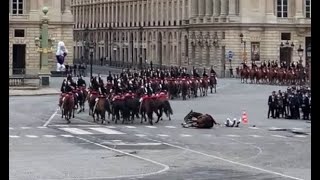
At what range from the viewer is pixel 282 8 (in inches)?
3767

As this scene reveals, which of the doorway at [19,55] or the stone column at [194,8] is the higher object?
the stone column at [194,8]

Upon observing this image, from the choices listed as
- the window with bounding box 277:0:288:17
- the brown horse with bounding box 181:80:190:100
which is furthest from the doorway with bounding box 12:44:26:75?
the brown horse with bounding box 181:80:190:100

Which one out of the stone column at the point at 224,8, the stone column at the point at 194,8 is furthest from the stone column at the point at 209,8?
the stone column at the point at 224,8

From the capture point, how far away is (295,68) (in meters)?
71.0

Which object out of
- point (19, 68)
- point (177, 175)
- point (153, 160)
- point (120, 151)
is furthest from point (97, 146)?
point (19, 68)

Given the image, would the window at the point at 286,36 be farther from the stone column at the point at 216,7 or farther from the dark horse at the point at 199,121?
the dark horse at the point at 199,121

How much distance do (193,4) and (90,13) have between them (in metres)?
55.8

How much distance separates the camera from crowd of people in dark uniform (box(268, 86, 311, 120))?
41031mm

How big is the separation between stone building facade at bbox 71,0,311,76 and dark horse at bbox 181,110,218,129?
50.8m

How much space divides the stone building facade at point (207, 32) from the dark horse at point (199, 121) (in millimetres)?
50832

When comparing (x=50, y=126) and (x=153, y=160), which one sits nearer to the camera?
(x=153, y=160)

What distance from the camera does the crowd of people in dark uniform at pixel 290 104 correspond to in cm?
4103

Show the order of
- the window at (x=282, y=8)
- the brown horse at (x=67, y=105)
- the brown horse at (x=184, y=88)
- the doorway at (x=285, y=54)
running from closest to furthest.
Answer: the brown horse at (x=67, y=105) < the brown horse at (x=184, y=88) < the doorway at (x=285, y=54) < the window at (x=282, y=8)

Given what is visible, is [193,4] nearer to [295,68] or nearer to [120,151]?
[295,68]
